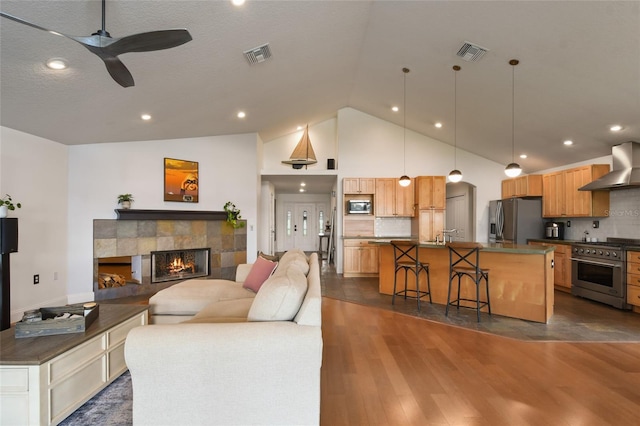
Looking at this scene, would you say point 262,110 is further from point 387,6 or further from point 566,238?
point 566,238

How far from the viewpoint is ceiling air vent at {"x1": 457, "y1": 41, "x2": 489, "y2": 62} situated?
3723 millimetres

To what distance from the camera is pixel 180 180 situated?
5.86 meters

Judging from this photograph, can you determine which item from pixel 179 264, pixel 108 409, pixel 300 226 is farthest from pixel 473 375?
pixel 300 226

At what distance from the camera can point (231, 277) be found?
20.7 feet

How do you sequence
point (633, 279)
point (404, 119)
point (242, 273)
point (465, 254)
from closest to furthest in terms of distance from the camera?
point (242, 273) → point (633, 279) → point (465, 254) → point (404, 119)

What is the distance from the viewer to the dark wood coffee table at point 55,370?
69.9 inches

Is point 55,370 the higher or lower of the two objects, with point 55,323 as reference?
lower

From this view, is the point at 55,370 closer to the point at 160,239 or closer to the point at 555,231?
the point at 160,239

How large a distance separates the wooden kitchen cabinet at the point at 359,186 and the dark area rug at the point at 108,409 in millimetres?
5472

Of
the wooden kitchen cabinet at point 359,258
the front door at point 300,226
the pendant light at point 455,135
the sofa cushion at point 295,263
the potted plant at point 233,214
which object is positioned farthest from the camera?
the front door at point 300,226

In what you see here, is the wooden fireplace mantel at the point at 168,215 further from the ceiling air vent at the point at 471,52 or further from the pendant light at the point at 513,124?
the pendant light at the point at 513,124

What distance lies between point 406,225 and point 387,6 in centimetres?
477

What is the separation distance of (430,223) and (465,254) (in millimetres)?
2453

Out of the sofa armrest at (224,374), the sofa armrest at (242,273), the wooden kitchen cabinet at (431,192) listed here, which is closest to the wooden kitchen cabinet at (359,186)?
the wooden kitchen cabinet at (431,192)
